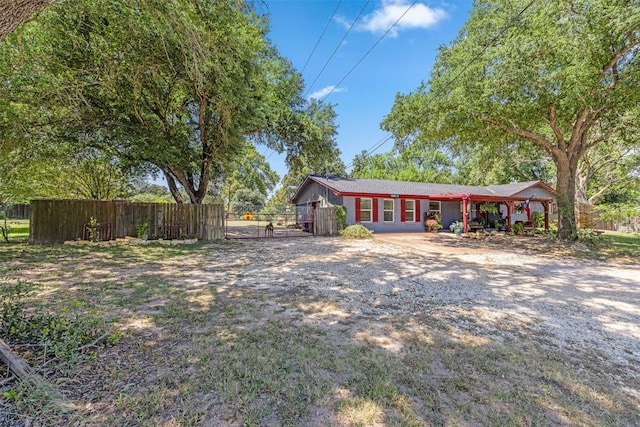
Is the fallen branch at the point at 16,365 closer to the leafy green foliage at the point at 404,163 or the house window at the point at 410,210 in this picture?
the house window at the point at 410,210

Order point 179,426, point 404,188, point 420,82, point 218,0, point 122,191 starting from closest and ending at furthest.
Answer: point 179,426
point 218,0
point 420,82
point 122,191
point 404,188

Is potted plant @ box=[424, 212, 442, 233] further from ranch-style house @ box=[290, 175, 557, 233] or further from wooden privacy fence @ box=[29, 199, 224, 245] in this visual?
wooden privacy fence @ box=[29, 199, 224, 245]

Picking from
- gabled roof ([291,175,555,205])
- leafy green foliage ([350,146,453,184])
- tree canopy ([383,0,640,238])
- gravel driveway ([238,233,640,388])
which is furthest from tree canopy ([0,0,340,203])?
leafy green foliage ([350,146,453,184])

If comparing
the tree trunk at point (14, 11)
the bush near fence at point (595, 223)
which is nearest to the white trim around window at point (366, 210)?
the bush near fence at point (595, 223)

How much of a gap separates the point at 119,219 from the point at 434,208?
1594 centimetres

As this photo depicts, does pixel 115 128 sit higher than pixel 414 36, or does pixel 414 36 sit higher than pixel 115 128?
pixel 414 36

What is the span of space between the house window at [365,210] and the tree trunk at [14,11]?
46.8ft

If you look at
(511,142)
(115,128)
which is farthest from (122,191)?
(511,142)

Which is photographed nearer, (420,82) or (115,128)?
(115,128)

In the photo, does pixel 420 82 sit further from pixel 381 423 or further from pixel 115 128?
pixel 381 423

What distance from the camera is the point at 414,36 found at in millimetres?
9953

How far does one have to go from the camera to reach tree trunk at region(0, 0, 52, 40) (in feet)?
6.49

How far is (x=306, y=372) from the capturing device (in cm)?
234

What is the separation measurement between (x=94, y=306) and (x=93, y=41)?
7.34 meters
